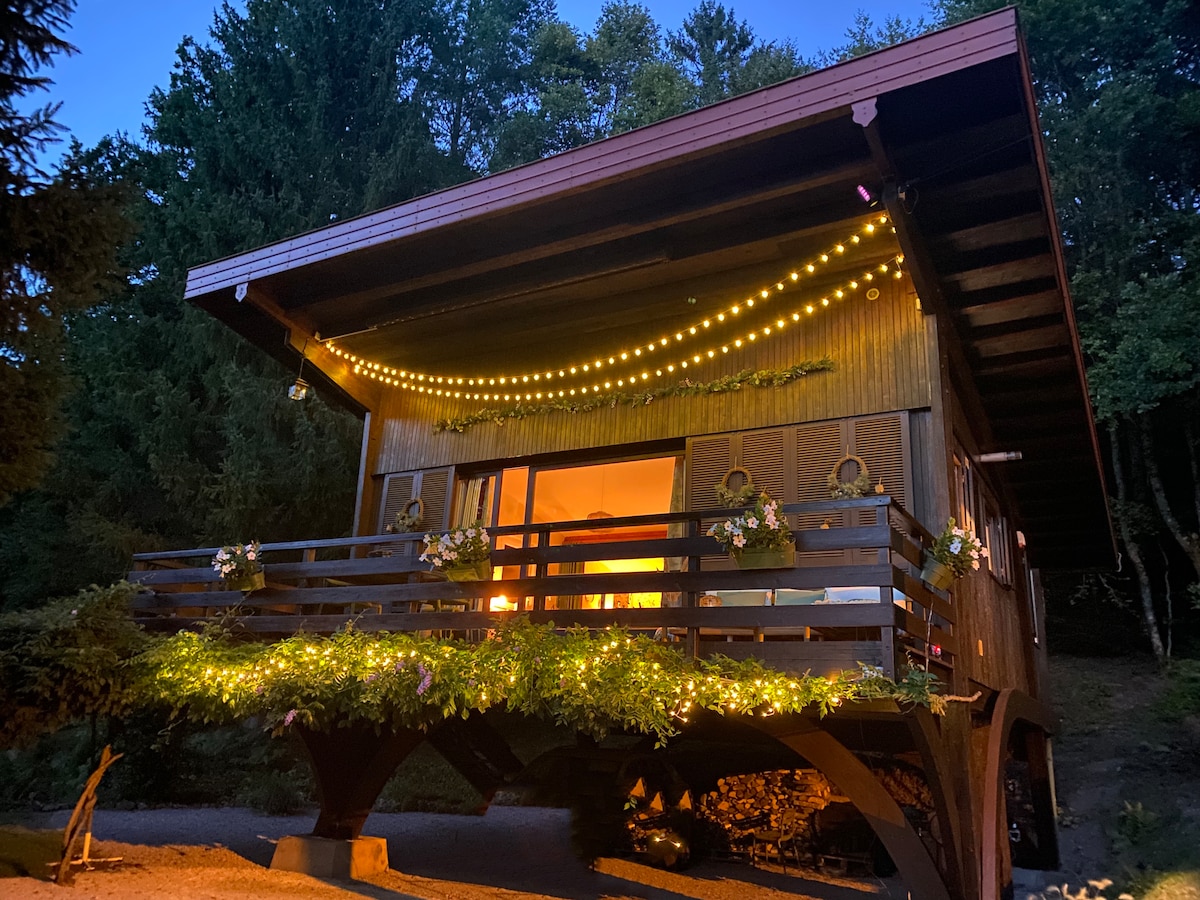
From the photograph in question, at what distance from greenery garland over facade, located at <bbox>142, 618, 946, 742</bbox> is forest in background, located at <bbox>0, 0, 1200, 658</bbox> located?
8736mm

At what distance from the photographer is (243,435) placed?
15883 mm

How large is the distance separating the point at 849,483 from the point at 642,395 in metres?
2.46

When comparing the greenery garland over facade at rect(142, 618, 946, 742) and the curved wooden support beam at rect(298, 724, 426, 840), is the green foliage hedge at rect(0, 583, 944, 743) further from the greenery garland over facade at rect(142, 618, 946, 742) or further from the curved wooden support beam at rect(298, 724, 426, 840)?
the curved wooden support beam at rect(298, 724, 426, 840)

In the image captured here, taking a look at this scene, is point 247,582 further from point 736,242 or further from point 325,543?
point 736,242

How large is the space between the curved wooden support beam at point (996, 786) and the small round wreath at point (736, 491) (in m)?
3.09

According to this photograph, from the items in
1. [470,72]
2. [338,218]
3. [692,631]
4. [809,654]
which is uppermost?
[470,72]

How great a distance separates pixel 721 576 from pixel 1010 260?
A: 4058 millimetres

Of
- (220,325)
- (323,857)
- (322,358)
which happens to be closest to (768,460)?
(322,358)

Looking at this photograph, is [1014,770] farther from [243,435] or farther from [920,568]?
[243,435]

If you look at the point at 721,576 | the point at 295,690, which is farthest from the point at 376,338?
the point at 721,576

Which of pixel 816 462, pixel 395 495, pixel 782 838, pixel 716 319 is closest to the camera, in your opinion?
pixel 816 462

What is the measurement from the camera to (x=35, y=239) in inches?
161

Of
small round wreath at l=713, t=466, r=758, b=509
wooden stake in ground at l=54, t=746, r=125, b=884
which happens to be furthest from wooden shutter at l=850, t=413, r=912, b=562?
wooden stake in ground at l=54, t=746, r=125, b=884

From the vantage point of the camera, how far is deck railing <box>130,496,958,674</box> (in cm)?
561
